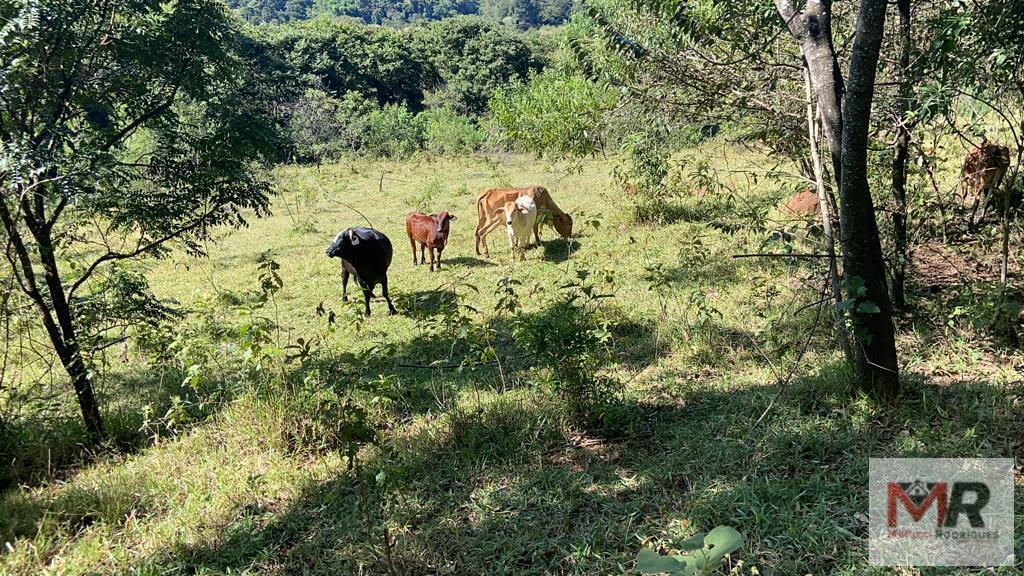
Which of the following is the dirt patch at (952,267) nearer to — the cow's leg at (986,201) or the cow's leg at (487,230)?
the cow's leg at (986,201)

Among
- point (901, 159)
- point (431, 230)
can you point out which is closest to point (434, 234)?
point (431, 230)

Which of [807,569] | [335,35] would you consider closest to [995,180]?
[807,569]

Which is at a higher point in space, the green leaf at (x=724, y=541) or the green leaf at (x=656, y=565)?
the green leaf at (x=724, y=541)

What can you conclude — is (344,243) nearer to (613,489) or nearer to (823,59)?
(613,489)

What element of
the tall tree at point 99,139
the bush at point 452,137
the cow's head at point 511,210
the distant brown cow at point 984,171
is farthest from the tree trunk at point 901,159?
the bush at point 452,137

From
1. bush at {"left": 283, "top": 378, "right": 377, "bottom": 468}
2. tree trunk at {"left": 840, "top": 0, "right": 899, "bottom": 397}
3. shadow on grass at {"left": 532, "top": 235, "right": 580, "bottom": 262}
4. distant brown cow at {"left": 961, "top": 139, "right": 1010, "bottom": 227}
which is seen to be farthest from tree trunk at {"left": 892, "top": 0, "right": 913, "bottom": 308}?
shadow on grass at {"left": 532, "top": 235, "right": 580, "bottom": 262}

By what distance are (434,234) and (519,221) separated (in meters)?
1.29

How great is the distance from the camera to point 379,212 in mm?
13531

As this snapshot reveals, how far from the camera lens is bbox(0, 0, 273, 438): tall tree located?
3570 mm

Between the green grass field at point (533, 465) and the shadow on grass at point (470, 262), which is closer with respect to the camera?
the green grass field at point (533, 465)

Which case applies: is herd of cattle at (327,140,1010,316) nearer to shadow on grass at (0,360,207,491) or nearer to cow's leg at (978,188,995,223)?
cow's leg at (978,188,995,223)

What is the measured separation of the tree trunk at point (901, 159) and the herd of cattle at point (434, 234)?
3395mm

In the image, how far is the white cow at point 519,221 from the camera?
901cm

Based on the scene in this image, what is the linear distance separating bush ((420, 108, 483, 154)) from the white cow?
14639mm
